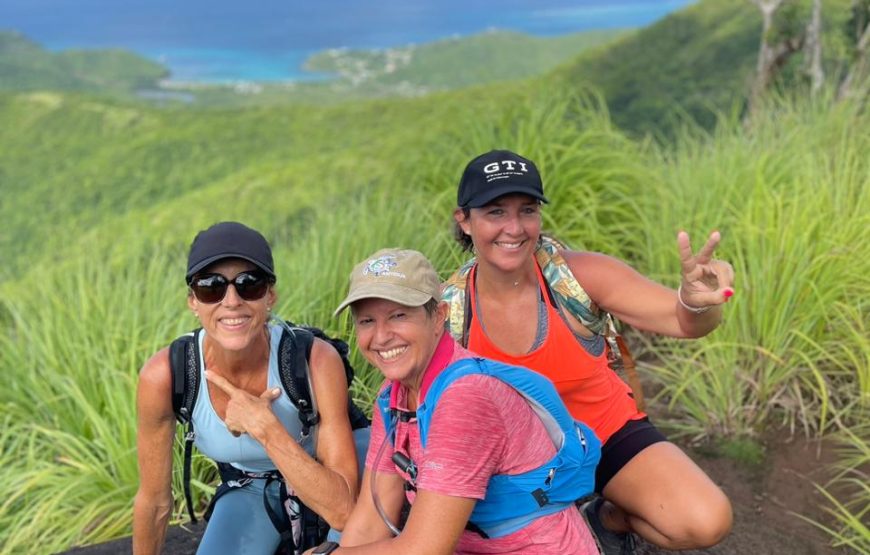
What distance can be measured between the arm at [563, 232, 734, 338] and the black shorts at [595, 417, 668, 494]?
0.32m

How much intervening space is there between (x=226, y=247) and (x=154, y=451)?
25.5 inches

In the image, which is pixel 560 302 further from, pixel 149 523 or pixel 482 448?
pixel 149 523

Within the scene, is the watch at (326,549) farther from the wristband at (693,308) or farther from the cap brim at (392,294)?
the wristband at (693,308)

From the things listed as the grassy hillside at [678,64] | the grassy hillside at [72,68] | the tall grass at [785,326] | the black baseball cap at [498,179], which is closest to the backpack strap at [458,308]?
the black baseball cap at [498,179]

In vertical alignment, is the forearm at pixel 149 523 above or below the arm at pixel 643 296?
below

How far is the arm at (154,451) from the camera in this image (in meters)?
2.26

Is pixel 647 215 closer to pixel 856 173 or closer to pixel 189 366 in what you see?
pixel 856 173

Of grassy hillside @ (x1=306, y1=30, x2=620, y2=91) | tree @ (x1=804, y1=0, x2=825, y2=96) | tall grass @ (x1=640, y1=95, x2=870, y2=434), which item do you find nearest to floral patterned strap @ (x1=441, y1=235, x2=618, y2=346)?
tall grass @ (x1=640, y1=95, x2=870, y2=434)

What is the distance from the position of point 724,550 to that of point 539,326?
115 centimetres

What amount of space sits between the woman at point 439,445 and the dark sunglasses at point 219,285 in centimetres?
39

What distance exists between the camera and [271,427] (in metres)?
2.10

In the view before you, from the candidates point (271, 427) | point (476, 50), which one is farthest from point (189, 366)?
point (476, 50)

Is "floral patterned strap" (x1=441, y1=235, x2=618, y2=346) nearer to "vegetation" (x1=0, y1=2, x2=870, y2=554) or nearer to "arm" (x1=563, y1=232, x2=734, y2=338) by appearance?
"arm" (x1=563, y1=232, x2=734, y2=338)

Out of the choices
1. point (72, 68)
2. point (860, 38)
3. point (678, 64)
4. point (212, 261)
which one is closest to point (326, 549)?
point (212, 261)
